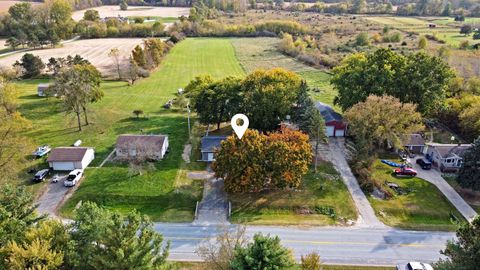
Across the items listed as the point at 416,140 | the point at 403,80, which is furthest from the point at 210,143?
the point at 403,80

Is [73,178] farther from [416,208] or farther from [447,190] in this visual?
[447,190]

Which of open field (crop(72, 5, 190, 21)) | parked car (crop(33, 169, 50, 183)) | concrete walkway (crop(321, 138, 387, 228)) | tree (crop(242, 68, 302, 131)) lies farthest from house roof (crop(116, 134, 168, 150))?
open field (crop(72, 5, 190, 21))

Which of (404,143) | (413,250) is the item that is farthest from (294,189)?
(404,143)

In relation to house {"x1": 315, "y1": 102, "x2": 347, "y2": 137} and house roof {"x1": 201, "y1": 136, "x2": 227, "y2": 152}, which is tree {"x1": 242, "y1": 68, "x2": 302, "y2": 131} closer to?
house roof {"x1": 201, "y1": 136, "x2": 227, "y2": 152}

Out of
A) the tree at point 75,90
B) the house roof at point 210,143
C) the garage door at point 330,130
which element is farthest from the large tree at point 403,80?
Result: the tree at point 75,90

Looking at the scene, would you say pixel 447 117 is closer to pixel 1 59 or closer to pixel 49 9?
pixel 1 59

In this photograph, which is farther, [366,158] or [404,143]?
[404,143]
